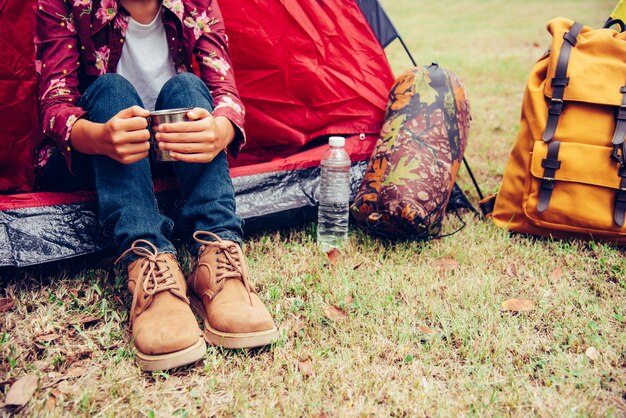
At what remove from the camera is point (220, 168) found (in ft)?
5.44

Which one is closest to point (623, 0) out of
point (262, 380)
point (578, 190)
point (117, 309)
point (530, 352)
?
point (578, 190)

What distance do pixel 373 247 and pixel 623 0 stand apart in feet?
4.66

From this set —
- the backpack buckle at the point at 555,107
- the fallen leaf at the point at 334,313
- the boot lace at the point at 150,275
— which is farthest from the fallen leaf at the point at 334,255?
the backpack buckle at the point at 555,107

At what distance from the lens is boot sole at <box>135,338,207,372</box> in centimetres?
136

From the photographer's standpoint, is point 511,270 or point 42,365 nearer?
point 42,365

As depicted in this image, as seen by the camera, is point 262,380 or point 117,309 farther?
point 117,309

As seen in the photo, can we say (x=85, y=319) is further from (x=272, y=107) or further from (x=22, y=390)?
(x=272, y=107)

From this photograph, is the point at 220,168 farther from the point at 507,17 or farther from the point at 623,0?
the point at 507,17

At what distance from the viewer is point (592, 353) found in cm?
147

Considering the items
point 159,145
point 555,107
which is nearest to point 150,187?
point 159,145

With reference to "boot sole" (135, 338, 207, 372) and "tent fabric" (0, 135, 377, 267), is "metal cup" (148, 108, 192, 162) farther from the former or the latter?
"boot sole" (135, 338, 207, 372)

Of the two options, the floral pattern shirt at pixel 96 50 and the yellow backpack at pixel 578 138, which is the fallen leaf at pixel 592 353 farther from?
the floral pattern shirt at pixel 96 50

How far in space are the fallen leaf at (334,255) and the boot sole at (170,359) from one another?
0.67m

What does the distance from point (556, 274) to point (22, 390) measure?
5.39 ft
